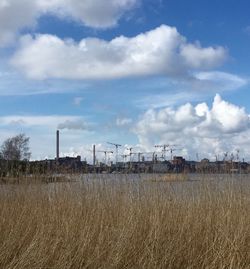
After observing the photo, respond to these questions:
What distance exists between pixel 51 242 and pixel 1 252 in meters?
0.64

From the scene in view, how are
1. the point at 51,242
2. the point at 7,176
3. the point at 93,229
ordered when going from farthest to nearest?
the point at 7,176, the point at 93,229, the point at 51,242

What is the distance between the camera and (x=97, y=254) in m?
6.48

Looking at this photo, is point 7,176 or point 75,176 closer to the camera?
point 75,176

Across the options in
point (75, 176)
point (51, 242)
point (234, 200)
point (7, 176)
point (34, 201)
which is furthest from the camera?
point (7, 176)

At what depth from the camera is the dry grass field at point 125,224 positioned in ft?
21.2

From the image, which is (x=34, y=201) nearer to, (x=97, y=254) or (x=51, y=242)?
(x=51, y=242)

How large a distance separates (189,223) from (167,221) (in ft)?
1.06

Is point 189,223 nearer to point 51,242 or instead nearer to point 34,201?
point 51,242

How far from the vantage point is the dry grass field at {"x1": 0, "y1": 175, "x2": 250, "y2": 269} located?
255 inches

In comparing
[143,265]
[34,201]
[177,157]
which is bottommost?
[143,265]

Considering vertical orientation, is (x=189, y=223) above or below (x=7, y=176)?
below

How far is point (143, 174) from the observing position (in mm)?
9758

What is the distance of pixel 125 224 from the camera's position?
754 cm

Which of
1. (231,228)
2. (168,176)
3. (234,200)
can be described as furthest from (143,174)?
(231,228)
